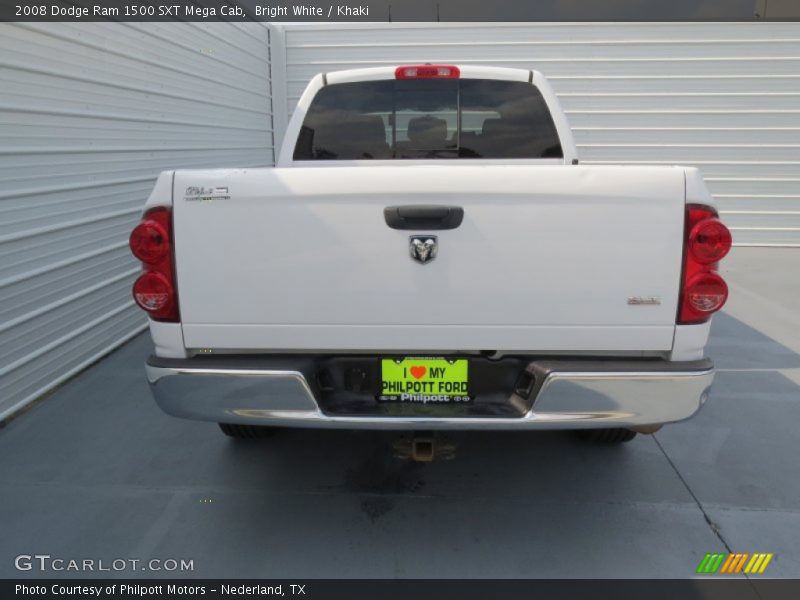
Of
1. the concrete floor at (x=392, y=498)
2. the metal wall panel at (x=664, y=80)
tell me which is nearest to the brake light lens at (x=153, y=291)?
the concrete floor at (x=392, y=498)

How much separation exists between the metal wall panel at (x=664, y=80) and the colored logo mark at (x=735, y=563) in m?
8.33

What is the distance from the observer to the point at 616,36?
962 centimetres

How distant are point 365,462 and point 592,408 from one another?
147 centimetres

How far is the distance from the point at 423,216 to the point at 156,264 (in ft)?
3.39

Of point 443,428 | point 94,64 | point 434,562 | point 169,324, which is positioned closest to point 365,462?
point 434,562

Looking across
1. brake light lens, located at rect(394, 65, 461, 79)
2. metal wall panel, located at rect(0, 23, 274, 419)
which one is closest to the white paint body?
brake light lens, located at rect(394, 65, 461, 79)

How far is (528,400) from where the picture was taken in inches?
90.7

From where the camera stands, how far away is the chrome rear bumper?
223cm

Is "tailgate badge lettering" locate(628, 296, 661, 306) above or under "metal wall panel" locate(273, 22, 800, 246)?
under

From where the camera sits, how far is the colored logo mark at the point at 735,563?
248 centimetres

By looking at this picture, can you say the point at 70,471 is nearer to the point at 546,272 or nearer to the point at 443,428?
the point at 443,428

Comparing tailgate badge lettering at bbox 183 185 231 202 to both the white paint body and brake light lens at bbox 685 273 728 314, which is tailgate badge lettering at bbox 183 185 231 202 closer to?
the white paint body

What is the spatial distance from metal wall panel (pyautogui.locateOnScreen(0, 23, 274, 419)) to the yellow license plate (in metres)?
2.89

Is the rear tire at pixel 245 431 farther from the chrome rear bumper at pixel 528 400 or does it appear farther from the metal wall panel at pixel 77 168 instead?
the metal wall panel at pixel 77 168
